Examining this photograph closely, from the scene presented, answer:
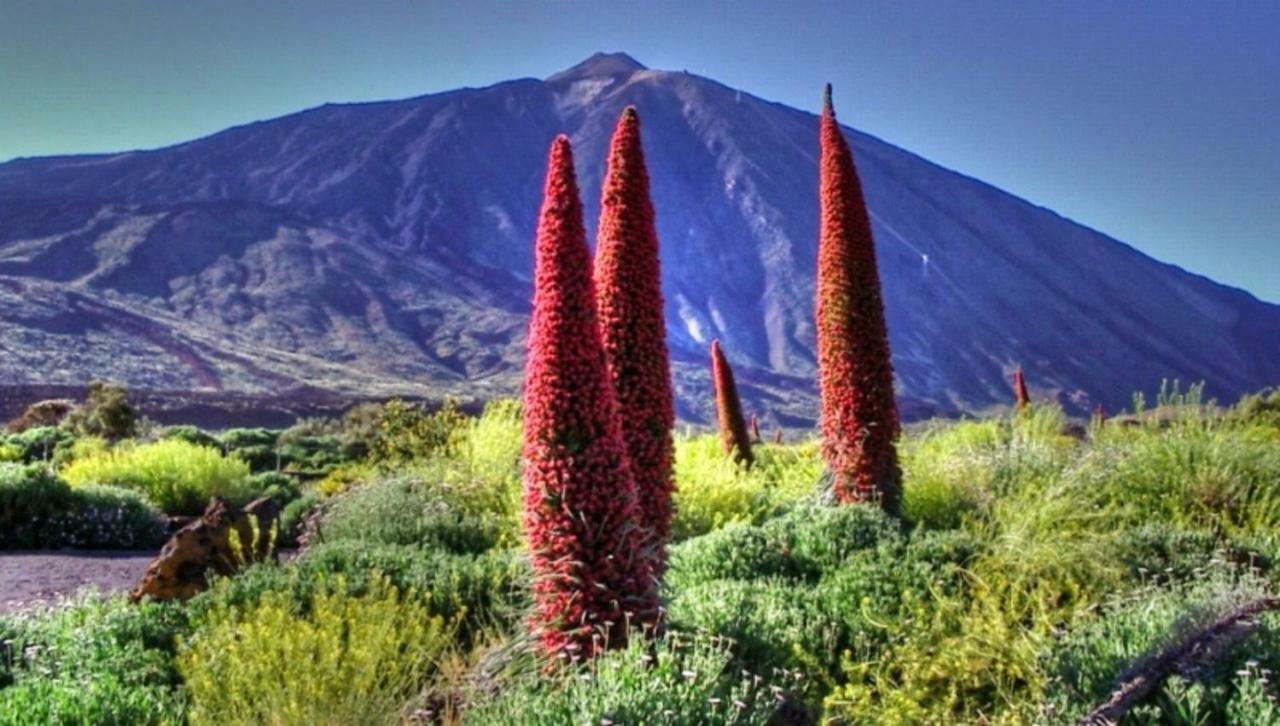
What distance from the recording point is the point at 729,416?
512 inches

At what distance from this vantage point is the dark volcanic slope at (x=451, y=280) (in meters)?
91.6

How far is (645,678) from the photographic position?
162 inches

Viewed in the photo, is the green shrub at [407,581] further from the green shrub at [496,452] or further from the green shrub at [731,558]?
the green shrub at [496,452]

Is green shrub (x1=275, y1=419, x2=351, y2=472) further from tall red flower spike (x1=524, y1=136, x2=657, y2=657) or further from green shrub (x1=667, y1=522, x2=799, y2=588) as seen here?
tall red flower spike (x1=524, y1=136, x2=657, y2=657)

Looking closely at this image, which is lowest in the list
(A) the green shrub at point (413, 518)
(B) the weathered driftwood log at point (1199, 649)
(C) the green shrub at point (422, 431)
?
(C) the green shrub at point (422, 431)

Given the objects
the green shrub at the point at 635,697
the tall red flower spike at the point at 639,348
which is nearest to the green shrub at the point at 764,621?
the tall red flower spike at the point at 639,348

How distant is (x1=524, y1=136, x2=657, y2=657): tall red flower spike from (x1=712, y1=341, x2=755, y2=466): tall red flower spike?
7672 mm

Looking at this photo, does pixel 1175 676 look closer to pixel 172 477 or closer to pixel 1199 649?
pixel 1199 649

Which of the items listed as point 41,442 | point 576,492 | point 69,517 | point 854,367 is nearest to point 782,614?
point 576,492

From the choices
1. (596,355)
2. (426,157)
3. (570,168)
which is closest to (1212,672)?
(596,355)

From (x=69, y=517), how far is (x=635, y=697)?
9.99m

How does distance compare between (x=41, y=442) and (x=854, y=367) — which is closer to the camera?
(x=854, y=367)

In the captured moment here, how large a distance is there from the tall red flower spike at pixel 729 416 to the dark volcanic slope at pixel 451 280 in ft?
215

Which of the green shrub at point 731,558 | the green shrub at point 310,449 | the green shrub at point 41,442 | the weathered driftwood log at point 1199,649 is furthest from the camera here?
the green shrub at point 310,449
